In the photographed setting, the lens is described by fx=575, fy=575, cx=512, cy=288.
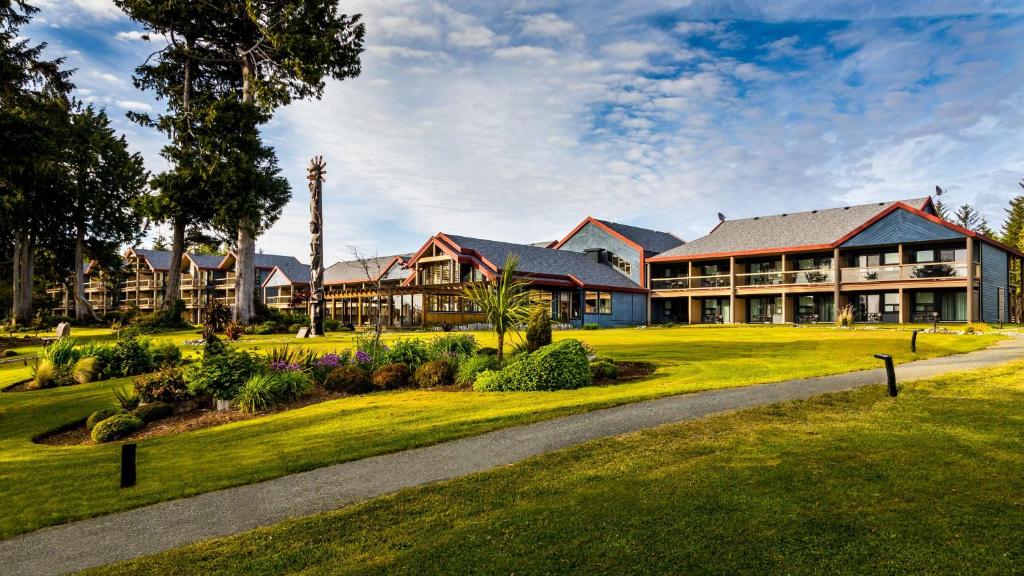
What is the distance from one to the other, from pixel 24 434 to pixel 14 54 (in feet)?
110

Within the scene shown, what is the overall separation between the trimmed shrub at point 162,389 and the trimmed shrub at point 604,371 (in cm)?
919

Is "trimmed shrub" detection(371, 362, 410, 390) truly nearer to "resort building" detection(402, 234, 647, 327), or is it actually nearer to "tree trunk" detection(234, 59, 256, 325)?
"tree trunk" detection(234, 59, 256, 325)

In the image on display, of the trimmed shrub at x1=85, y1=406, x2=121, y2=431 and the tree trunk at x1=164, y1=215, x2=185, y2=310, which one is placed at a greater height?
the tree trunk at x1=164, y1=215, x2=185, y2=310

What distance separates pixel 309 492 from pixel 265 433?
11.9 ft

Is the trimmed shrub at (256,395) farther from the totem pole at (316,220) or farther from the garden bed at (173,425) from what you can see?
the totem pole at (316,220)

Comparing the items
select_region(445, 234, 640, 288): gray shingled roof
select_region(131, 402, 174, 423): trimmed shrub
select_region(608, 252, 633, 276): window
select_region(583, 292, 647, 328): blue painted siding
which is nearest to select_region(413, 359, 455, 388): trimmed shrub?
select_region(131, 402, 174, 423): trimmed shrub

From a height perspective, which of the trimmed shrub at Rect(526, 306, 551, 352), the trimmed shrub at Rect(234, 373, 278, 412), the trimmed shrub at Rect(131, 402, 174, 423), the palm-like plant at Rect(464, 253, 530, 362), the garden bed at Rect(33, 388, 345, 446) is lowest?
the garden bed at Rect(33, 388, 345, 446)

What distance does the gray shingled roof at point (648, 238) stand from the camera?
50.2 metres

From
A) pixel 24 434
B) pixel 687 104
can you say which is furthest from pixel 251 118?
pixel 24 434

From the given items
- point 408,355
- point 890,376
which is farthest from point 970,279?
point 408,355

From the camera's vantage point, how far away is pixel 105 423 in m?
10.6

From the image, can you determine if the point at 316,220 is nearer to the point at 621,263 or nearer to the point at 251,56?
the point at 251,56

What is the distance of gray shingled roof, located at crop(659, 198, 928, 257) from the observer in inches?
1547

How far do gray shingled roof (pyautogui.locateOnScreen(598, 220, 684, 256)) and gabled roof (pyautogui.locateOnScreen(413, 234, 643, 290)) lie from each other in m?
3.80
